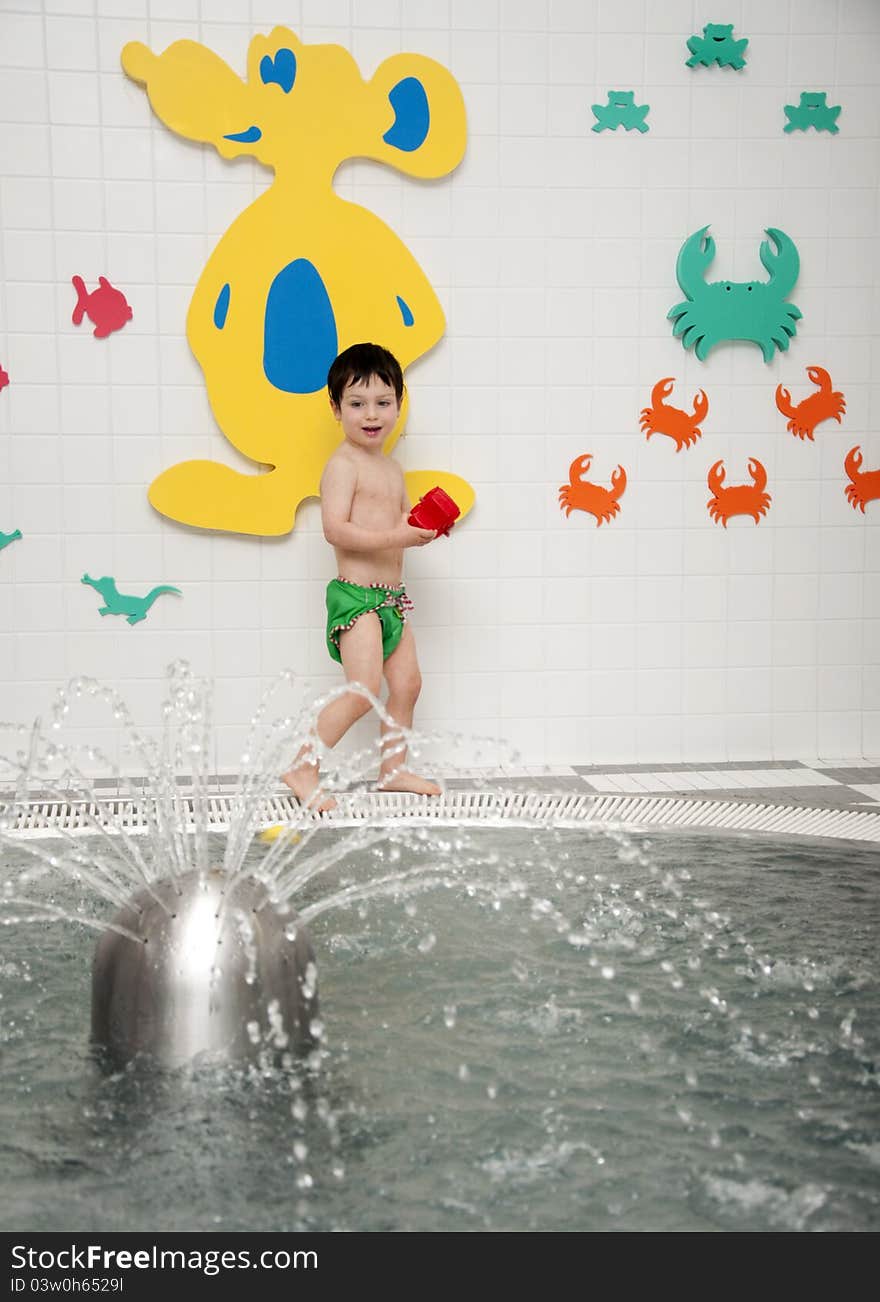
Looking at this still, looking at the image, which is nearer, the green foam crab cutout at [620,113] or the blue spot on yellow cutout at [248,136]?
the blue spot on yellow cutout at [248,136]

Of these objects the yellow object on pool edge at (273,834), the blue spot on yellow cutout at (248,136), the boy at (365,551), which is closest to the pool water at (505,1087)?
the yellow object on pool edge at (273,834)

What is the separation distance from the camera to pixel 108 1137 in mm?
1766

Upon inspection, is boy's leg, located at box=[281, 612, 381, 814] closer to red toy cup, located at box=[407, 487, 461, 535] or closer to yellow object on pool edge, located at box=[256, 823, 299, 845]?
red toy cup, located at box=[407, 487, 461, 535]

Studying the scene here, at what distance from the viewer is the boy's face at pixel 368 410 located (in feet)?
12.6

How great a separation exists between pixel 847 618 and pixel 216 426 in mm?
1965

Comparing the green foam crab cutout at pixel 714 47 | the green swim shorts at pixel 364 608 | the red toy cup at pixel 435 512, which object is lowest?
the green swim shorts at pixel 364 608

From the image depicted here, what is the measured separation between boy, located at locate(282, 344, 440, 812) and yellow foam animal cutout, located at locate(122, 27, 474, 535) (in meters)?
0.21

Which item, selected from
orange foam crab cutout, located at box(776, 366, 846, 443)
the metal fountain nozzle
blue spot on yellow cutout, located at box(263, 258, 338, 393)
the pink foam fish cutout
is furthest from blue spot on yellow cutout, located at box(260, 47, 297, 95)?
the metal fountain nozzle

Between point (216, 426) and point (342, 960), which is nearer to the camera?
point (342, 960)

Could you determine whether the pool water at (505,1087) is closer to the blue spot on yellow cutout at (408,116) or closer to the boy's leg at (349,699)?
the boy's leg at (349,699)

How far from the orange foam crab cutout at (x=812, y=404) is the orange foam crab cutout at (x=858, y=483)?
0.46 ft
